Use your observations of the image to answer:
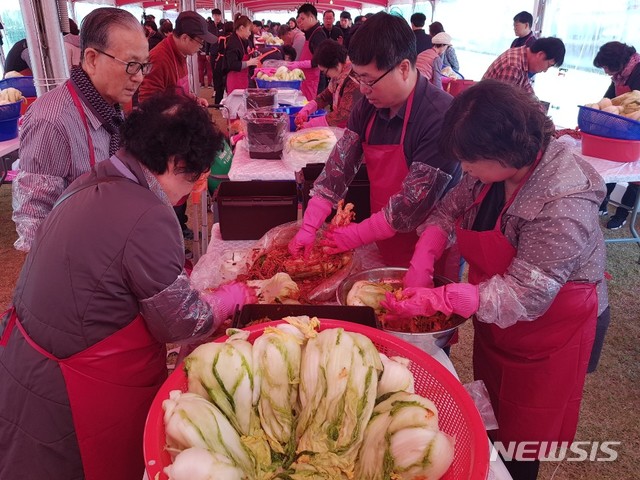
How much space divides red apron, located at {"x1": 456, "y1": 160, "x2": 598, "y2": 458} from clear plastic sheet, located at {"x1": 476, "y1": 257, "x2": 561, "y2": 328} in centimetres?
16

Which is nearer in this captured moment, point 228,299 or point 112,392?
point 112,392

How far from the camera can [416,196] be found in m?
2.11

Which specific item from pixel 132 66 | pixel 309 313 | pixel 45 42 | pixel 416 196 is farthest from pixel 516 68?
pixel 309 313

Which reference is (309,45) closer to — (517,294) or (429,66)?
(429,66)

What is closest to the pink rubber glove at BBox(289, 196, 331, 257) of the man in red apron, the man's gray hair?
the man's gray hair

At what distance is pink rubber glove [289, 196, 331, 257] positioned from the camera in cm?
215

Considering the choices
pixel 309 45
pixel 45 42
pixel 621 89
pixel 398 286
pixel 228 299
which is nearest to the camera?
pixel 228 299

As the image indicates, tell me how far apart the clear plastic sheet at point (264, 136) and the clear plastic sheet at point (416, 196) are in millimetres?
1515

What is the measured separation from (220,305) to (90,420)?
0.55 metres

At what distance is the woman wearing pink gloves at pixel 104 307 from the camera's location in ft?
4.35

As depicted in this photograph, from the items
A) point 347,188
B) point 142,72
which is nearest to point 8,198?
point 142,72

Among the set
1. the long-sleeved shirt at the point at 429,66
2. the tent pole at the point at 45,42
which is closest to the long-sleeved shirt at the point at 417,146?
the tent pole at the point at 45,42

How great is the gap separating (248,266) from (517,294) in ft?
3.70

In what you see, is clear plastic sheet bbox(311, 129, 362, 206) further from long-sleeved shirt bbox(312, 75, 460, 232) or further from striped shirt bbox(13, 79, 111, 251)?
striped shirt bbox(13, 79, 111, 251)
